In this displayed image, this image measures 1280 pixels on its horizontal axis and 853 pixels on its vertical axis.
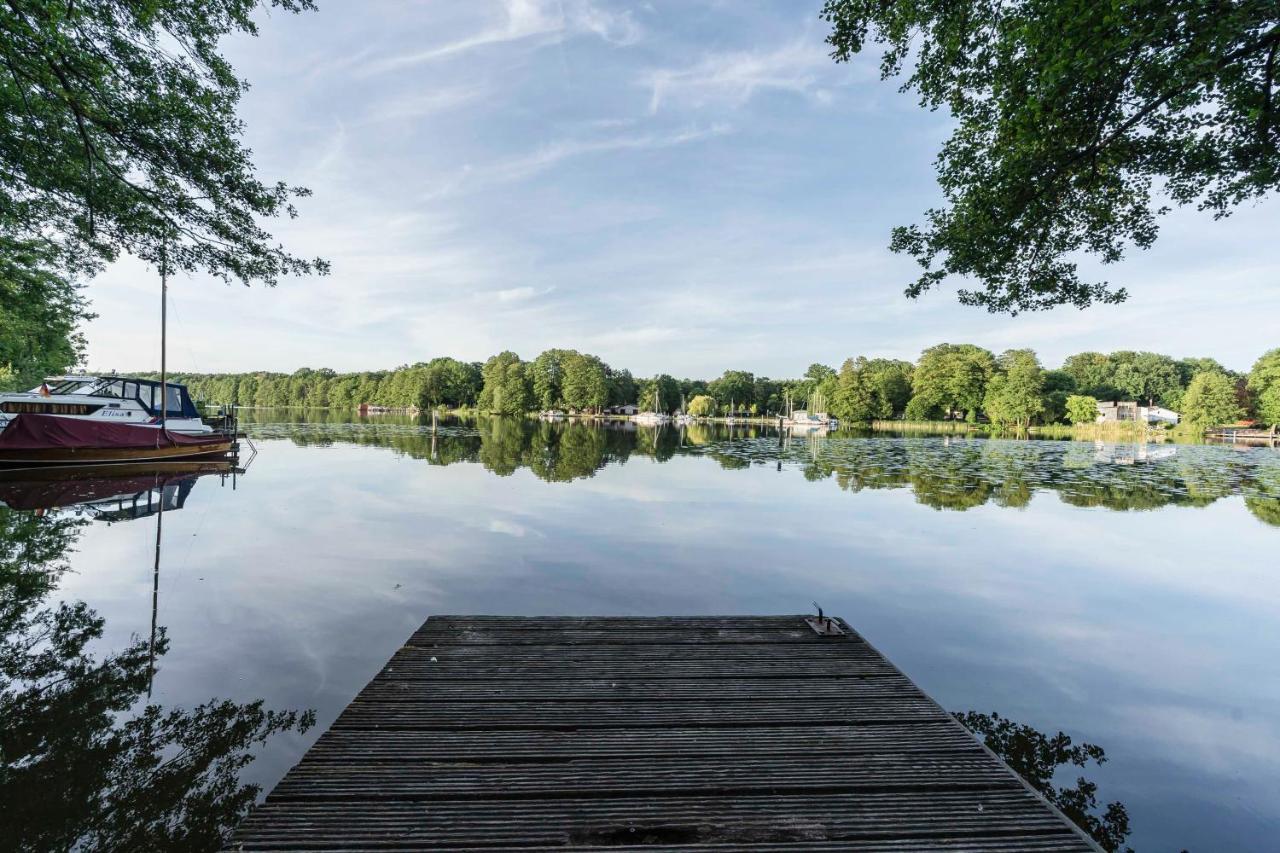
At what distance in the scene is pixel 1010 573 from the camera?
9.09 metres

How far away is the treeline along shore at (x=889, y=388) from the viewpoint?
2901 inches

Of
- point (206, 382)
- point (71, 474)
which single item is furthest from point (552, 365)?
point (206, 382)

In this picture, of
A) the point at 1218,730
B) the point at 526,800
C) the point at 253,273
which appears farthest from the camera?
the point at 253,273

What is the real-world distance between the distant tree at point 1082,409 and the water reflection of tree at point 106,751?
324 ft

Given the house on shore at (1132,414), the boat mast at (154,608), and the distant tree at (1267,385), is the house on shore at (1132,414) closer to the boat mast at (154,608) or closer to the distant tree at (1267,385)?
the distant tree at (1267,385)

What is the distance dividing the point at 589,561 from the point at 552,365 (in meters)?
101

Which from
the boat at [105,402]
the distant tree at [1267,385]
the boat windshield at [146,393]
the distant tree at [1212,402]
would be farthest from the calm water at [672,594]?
the distant tree at [1212,402]

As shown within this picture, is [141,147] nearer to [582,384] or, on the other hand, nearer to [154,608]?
[154,608]

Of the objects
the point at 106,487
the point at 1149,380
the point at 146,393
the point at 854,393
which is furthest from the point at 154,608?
the point at 1149,380

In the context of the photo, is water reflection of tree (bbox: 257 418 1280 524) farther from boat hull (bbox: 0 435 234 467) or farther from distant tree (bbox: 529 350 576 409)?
distant tree (bbox: 529 350 576 409)

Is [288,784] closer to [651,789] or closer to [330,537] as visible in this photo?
[651,789]

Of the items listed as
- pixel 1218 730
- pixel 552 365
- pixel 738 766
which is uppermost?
pixel 552 365

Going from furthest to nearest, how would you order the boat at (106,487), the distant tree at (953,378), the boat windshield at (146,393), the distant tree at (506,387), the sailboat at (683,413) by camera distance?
the sailboat at (683,413)
the distant tree at (506,387)
the distant tree at (953,378)
the boat windshield at (146,393)
the boat at (106,487)

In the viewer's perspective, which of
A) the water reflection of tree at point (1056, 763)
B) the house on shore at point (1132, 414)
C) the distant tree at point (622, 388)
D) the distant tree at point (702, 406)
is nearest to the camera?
the water reflection of tree at point (1056, 763)
